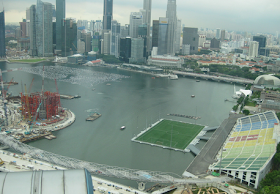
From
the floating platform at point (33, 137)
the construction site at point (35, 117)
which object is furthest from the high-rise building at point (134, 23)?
the floating platform at point (33, 137)

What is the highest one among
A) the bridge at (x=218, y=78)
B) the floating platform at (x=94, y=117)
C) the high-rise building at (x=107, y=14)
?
the high-rise building at (x=107, y=14)

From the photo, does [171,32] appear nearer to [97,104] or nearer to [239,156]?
[97,104]

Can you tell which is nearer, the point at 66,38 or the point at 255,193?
the point at 255,193

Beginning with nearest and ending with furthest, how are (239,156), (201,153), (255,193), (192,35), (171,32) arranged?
1. (255,193)
2. (239,156)
3. (201,153)
4. (171,32)
5. (192,35)

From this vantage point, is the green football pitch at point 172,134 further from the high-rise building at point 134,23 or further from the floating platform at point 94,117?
the high-rise building at point 134,23

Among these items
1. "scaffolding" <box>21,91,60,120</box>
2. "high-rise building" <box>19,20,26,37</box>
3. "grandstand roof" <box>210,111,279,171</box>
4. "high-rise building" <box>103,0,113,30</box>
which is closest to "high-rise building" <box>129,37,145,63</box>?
"high-rise building" <box>103,0,113,30</box>

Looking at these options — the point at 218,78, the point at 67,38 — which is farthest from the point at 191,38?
the point at 218,78

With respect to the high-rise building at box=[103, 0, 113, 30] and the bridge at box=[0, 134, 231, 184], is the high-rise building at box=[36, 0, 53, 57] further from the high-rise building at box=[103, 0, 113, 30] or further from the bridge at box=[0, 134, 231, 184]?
the bridge at box=[0, 134, 231, 184]

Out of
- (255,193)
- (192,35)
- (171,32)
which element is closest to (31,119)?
(255,193)
